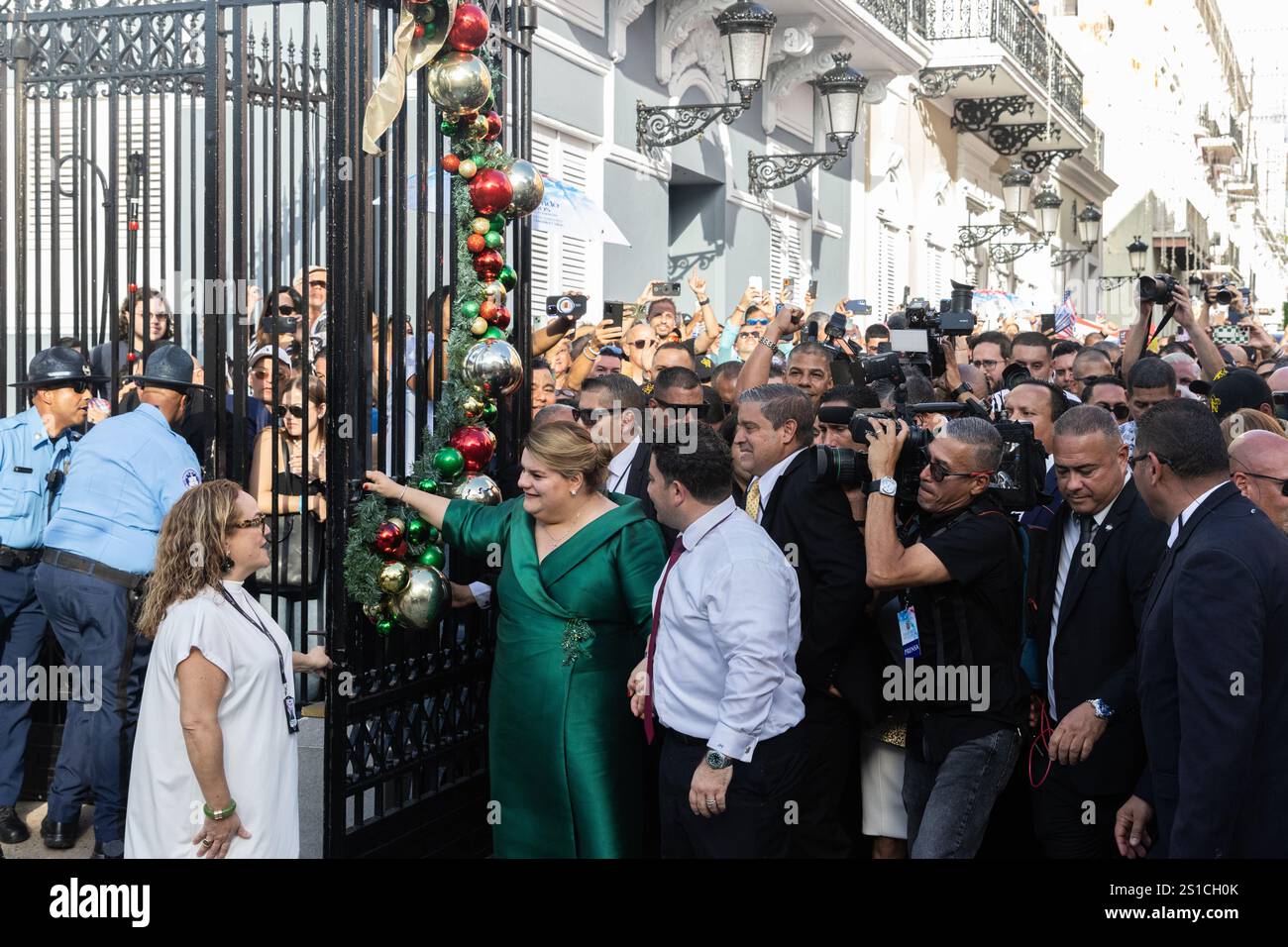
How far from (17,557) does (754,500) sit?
10.9 feet

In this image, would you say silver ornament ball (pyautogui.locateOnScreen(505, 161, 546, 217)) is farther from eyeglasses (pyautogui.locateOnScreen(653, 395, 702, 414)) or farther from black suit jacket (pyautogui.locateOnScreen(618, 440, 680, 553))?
eyeglasses (pyautogui.locateOnScreen(653, 395, 702, 414))

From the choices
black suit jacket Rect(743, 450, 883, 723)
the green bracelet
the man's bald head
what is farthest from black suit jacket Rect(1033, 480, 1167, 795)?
the green bracelet

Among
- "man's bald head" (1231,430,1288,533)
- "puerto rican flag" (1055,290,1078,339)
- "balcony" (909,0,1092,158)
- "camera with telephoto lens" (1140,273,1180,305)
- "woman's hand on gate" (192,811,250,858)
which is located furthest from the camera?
"balcony" (909,0,1092,158)

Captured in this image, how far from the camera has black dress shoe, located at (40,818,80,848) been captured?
6.52 m

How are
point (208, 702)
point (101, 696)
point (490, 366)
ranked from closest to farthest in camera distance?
point (208, 702) → point (490, 366) → point (101, 696)

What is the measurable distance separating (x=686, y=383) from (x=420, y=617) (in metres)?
1.97

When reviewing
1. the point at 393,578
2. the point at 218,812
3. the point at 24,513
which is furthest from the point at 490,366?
the point at 24,513

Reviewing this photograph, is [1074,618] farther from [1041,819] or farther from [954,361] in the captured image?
[954,361]

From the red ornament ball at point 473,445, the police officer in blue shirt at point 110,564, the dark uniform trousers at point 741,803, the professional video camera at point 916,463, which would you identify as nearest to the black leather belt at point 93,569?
the police officer in blue shirt at point 110,564

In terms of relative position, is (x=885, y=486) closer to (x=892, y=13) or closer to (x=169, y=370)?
(x=169, y=370)

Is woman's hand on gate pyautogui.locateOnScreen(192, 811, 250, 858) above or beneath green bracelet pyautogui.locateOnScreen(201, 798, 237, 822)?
beneath

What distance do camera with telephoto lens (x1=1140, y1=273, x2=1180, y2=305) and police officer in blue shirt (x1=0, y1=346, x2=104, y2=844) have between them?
5.44 metres

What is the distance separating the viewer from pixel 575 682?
5109 mm

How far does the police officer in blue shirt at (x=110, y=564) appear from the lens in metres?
6.21
